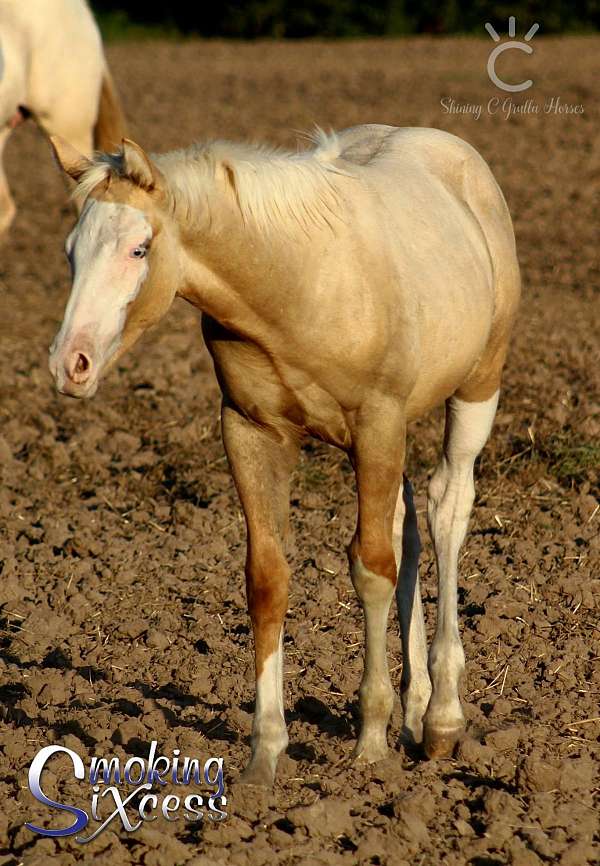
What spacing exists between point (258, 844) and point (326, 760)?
2.26ft

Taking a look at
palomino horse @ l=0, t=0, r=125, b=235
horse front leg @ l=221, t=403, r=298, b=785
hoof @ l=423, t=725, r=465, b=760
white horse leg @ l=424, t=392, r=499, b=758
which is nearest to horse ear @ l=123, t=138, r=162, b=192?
horse front leg @ l=221, t=403, r=298, b=785

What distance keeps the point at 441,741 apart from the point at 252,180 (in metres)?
1.93

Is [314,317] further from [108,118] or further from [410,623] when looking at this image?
[108,118]

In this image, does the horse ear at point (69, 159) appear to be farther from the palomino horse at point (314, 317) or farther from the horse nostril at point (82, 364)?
the horse nostril at point (82, 364)

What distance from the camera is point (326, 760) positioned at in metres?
4.38

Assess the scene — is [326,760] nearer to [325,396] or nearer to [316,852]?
[316,852]

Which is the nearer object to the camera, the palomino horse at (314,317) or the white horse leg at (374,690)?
the palomino horse at (314,317)

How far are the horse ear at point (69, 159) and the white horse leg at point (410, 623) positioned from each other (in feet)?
5.55

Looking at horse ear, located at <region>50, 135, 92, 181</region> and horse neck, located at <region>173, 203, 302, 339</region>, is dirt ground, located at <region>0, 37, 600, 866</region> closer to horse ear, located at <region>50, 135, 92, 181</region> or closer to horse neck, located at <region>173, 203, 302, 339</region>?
horse neck, located at <region>173, 203, 302, 339</region>

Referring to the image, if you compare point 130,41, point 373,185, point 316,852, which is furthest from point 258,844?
point 130,41

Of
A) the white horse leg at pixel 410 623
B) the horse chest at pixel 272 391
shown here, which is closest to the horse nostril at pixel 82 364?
the horse chest at pixel 272 391

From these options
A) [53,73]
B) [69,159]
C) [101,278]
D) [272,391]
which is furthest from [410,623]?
[53,73]

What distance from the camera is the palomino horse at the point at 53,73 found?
359 inches

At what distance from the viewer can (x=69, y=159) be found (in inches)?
148
